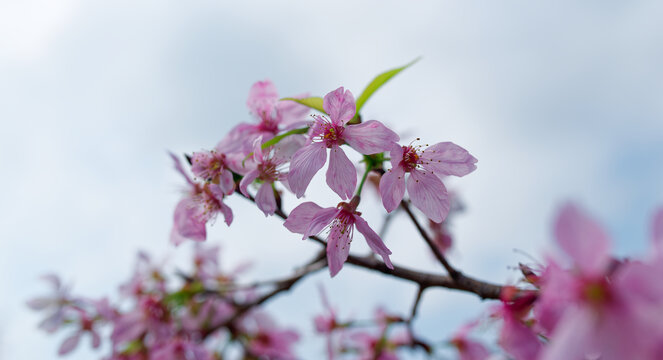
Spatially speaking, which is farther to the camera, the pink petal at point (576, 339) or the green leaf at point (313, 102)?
the green leaf at point (313, 102)

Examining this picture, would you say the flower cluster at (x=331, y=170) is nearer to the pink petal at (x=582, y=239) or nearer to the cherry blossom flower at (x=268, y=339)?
the pink petal at (x=582, y=239)

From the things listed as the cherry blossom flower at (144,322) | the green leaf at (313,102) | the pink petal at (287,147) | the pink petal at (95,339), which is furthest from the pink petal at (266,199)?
the pink petal at (95,339)

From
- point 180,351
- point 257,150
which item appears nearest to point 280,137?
point 257,150

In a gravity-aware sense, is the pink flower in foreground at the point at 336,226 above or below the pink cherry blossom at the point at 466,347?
above

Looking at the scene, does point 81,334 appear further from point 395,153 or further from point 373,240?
point 395,153

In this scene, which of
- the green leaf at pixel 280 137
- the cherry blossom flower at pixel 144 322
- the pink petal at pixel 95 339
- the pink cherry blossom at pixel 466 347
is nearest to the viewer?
the green leaf at pixel 280 137

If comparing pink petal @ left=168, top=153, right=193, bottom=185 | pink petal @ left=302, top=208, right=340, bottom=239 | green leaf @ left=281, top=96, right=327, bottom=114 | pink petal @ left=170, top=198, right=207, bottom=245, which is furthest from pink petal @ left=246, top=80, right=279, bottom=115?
pink petal @ left=302, top=208, right=340, bottom=239

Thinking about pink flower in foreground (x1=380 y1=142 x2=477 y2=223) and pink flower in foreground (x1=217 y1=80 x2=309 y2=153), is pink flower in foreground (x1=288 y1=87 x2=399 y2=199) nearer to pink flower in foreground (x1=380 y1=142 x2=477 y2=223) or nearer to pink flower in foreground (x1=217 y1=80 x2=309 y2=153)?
pink flower in foreground (x1=380 y1=142 x2=477 y2=223)

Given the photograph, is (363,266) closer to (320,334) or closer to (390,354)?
(390,354)
